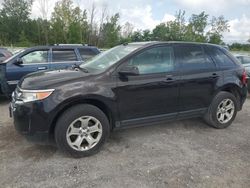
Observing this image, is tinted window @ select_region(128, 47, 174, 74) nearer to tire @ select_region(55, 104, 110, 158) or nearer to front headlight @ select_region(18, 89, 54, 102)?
tire @ select_region(55, 104, 110, 158)

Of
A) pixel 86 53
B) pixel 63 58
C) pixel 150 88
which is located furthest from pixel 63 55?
pixel 150 88

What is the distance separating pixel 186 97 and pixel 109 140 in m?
1.53

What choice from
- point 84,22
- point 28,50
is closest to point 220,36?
point 84,22

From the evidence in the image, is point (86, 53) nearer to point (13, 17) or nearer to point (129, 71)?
point (129, 71)

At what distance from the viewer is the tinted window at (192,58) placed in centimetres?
417

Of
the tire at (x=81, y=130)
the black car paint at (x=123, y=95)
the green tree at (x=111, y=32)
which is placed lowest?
the tire at (x=81, y=130)

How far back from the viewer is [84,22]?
3275 cm

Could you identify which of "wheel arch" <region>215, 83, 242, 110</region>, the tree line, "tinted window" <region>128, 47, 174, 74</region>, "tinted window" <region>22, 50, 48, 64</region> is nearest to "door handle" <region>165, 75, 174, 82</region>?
"tinted window" <region>128, 47, 174, 74</region>

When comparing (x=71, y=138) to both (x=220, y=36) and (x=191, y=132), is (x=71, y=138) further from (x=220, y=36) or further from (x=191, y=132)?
(x=220, y=36)

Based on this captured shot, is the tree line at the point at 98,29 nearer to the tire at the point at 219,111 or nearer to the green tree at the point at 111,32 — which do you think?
the green tree at the point at 111,32

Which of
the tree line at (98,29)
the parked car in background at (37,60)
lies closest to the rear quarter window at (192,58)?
the parked car in background at (37,60)

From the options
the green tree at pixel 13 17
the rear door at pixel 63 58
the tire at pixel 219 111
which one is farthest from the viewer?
the green tree at pixel 13 17

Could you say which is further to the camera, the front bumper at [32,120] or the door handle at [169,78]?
the door handle at [169,78]

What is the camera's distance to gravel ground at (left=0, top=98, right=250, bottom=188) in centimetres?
291
